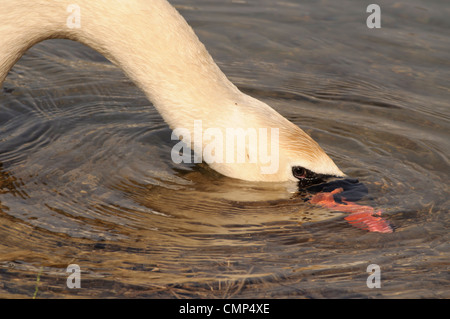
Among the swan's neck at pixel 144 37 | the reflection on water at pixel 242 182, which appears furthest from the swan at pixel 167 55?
the reflection on water at pixel 242 182

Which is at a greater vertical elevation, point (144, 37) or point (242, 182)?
point (144, 37)

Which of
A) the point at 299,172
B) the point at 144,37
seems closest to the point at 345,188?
the point at 299,172

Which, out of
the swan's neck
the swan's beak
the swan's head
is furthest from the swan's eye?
the swan's neck

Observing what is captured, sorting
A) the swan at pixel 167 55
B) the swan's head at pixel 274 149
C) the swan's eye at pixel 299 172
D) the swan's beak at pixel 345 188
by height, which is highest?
the swan at pixel 167 55

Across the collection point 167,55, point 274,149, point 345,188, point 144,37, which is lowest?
point 345,188

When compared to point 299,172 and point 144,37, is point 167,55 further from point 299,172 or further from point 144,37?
point 299,172

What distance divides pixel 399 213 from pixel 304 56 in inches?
136

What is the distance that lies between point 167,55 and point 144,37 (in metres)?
0.22

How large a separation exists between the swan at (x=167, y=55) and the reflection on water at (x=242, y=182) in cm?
39

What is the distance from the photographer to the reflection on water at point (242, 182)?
4.40m

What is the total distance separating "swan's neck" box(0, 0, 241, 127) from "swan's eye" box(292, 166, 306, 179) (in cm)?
72

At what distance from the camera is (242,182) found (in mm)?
5445

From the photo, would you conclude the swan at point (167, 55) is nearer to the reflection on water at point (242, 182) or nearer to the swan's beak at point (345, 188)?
the swan's beak at point (345, 188)

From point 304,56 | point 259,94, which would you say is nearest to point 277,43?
point 304,56
